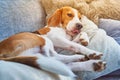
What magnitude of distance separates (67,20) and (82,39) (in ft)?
0.53

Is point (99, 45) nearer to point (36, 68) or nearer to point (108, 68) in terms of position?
point (108, 68)

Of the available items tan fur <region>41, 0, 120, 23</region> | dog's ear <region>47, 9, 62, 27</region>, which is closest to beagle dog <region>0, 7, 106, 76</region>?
dog's ear <region>47, 9, 62, 27</region>

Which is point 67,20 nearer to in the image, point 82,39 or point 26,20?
point 82,39

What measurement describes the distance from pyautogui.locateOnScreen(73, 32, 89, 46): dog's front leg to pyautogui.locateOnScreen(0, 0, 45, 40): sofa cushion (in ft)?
1.12

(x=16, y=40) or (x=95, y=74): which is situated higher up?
(x=16, y=40)

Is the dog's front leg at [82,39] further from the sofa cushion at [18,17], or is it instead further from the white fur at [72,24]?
the sofa cushion at [18,17]

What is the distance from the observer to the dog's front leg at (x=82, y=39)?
1.35m

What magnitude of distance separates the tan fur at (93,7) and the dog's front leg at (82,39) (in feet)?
0.74

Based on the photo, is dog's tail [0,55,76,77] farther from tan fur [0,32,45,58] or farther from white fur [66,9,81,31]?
white fur [66,9,81,31]

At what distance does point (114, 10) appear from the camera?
163 cm

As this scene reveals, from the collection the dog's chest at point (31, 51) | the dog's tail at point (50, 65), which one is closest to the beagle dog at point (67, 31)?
the dog's chest at point (31, 51)

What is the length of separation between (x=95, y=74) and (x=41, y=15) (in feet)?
2.11

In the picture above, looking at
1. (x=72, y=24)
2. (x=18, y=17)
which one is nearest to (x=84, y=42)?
(x=72, y=24)

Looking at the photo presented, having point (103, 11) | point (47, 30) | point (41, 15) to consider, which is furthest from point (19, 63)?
point (103, 11)
